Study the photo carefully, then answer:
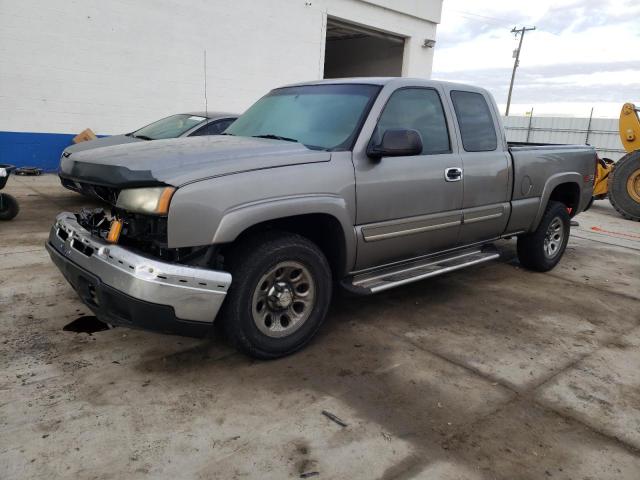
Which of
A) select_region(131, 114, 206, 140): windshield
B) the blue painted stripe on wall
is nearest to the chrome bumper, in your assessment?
select_region(131, 114, 206, 140): windshield

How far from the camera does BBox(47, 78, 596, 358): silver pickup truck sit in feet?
8.93

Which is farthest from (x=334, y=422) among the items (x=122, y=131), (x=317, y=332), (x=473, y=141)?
(x=122, y=131)

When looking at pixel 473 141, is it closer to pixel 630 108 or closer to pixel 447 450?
pixel 447 450

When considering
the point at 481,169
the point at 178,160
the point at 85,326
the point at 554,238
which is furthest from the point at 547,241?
the point at 85,326

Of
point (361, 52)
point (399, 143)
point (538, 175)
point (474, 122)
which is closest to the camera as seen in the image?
point (399, 143)

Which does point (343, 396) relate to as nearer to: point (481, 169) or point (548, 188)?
point (481, 169)

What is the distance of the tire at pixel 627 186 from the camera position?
406 inches

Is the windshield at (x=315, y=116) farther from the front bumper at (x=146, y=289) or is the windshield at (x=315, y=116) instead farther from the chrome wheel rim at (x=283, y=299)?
the front bumper at (x=146, y=289)

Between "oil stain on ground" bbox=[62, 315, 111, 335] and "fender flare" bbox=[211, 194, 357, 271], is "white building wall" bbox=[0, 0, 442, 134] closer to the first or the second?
"oil stain on ground" bbox=[62, 315, 111, 335]

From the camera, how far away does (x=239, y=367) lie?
10.5ft

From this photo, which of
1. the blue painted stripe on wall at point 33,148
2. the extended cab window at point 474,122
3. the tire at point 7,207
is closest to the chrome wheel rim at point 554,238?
the extended cab window at point 474,122

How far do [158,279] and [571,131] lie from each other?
25175mm

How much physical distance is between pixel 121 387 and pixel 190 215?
111 cm

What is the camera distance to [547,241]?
572 cm
